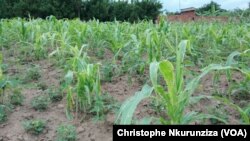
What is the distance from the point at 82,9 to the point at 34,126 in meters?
17.8

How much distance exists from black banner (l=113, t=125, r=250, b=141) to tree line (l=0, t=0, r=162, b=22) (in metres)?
17.2

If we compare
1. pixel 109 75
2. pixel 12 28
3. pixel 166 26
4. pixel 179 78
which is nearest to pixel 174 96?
pixel 179 78

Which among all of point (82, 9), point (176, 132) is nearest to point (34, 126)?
point (176, 132)

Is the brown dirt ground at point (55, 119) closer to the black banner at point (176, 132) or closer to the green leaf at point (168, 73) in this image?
the black banner at point (176, 132)

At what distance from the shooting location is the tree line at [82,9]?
61.9ft

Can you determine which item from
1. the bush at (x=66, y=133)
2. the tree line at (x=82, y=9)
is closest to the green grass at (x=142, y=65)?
the bush at (x=66, y=133)

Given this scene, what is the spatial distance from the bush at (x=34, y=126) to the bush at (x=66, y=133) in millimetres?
130

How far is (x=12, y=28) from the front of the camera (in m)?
4.47

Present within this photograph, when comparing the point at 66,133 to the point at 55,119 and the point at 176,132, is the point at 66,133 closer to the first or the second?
the point at 55,119

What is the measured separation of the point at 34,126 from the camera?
2258 mm

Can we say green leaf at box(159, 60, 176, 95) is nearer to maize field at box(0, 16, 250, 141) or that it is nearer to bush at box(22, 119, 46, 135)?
maize field at box(0, 16, 250, 141)

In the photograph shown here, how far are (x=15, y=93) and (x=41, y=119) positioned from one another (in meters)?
0.37

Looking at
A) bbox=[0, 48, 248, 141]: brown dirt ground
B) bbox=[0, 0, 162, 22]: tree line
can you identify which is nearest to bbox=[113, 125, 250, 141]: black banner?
bbox=[0, 48, 248, 141]: brown dirt ground

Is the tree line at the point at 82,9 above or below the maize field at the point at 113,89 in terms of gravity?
above
